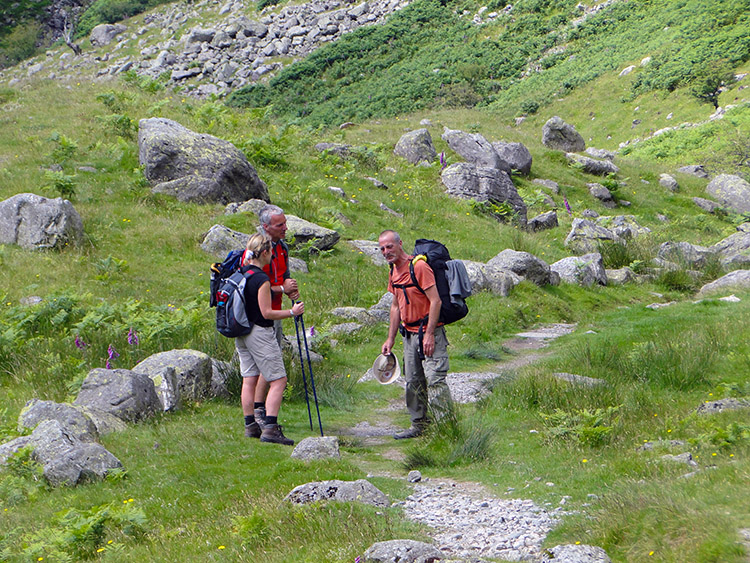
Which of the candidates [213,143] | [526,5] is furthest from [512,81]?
[213,143]

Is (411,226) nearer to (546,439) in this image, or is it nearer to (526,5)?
(546,439)

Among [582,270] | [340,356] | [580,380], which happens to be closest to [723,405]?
[580,380]

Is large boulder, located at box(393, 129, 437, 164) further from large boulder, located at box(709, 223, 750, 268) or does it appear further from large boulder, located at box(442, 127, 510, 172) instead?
large boulder, located at box(709, 223, 750, 268)

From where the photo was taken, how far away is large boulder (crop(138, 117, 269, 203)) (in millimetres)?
17031

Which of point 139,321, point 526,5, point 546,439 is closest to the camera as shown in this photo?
point 546,439

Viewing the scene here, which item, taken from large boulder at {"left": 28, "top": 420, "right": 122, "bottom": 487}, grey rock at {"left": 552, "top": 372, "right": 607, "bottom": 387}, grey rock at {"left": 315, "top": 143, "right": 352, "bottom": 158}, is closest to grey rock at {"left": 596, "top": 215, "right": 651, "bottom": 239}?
grey rock at {"left": 315, "top": 143, "right": 352, "bottom": 158}

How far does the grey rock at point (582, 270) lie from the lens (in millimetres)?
17656

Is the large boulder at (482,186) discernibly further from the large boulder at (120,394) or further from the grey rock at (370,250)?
the large boulder at (120,394)

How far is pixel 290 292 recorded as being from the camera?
7836mm

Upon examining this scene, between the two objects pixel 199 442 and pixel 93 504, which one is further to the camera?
pixel 199 442

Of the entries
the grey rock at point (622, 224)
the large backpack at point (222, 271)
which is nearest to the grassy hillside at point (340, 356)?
the grey rock at point (622, 224)

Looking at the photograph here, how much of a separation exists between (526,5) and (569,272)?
43101mm

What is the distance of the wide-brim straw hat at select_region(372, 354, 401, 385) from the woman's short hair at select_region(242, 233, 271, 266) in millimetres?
1900

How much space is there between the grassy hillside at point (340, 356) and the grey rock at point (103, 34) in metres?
38.8
